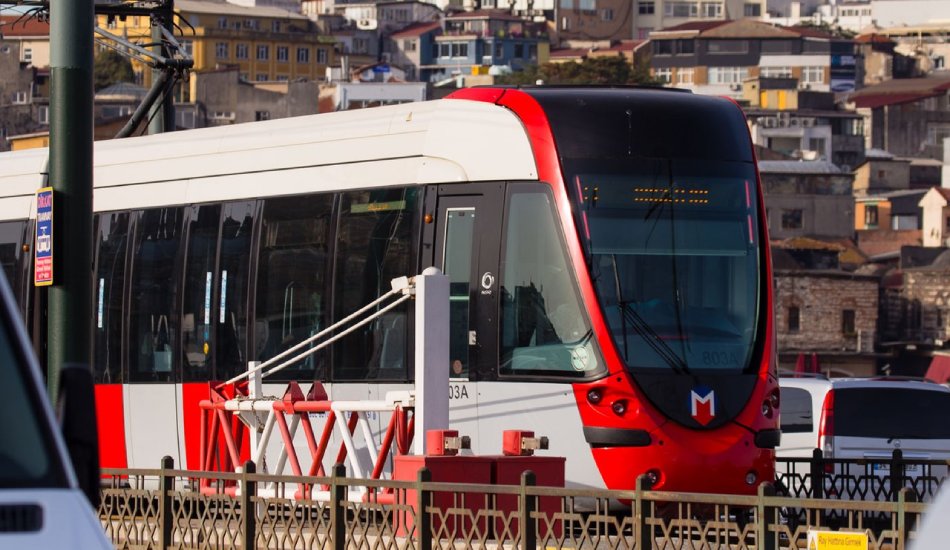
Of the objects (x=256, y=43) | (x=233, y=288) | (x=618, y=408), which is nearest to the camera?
(x=618, y=408)

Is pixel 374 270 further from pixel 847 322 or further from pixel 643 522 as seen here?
pixel 847 322

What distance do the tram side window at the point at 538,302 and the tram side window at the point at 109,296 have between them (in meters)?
4.92

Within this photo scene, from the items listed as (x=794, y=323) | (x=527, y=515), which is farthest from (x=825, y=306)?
(x=527, y=515)

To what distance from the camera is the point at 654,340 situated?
48.0 feet

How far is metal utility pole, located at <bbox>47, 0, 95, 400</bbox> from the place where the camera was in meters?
11.0

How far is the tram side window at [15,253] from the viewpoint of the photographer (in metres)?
19.4

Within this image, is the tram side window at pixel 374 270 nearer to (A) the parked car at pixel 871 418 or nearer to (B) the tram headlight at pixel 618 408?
(B) the tram headlight at pixel 618 408

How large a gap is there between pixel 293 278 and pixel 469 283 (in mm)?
2092

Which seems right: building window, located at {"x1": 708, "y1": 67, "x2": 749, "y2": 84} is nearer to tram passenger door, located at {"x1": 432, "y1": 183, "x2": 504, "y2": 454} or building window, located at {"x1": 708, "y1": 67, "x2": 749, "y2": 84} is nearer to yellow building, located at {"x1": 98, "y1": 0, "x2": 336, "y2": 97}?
yellow building, located at {"x1": 98, "y1": 0, "x2": 336, "y2": 97}

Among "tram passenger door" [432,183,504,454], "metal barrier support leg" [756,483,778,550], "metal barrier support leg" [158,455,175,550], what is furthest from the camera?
"tram passenger door" [432,183,504,454]

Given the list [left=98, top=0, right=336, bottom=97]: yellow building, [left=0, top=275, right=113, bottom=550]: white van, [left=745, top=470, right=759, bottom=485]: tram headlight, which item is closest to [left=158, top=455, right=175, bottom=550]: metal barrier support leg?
[left=745, top=470, right=759, bottom=485]: tram headlight

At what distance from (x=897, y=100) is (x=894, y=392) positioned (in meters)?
126

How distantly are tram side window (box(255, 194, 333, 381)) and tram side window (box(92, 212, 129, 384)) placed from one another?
2.06 m

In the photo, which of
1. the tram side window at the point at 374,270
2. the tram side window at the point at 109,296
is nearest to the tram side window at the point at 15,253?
the tram side window at the point at 109,296
